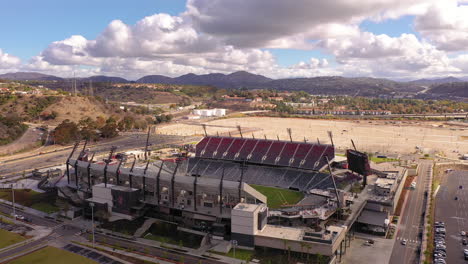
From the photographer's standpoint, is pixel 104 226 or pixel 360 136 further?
pixel 360 136

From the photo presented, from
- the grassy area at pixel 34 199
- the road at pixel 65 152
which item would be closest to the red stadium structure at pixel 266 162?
the grassy area at pixel 34 199

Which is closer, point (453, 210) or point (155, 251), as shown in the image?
point (155, 251)

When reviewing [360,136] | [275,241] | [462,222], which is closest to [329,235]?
[275,241]

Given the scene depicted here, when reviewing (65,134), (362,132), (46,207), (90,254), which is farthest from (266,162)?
(362,132)

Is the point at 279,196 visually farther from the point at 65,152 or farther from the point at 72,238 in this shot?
the point at 65,152

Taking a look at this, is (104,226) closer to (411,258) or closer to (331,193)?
(331,193)

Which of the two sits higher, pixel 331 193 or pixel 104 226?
pixel 331 193
